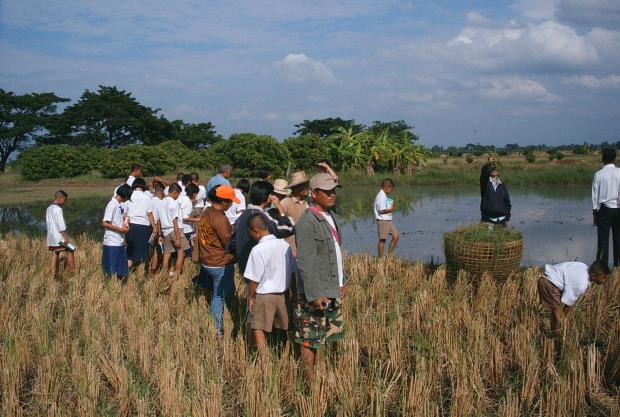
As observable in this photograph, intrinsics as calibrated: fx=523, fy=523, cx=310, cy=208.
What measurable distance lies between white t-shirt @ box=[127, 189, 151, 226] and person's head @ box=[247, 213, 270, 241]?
436 centimetres

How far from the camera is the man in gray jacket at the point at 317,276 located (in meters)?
4.08

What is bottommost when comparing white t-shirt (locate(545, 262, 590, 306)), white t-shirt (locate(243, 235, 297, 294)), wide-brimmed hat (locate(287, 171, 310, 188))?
white t-shirt (locate(545, 262, 590, 306))

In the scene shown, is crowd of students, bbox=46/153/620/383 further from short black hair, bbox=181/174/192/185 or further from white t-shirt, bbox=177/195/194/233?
short black hair, bbox=181/174/192/185

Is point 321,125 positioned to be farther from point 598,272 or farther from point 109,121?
point 598,272

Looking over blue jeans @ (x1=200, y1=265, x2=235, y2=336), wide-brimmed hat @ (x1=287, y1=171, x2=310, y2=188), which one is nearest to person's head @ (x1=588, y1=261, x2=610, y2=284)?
wide-brimmed hat @ (x1=287, y1=171, x2=310, y2=188)

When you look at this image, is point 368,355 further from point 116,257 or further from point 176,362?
point 116,257

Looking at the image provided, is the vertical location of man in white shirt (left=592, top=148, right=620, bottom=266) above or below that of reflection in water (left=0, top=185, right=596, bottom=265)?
above

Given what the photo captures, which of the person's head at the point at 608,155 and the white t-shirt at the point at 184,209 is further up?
the person's head at the point at 608,155

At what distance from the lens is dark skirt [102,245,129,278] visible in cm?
746

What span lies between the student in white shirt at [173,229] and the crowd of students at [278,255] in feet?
0.05

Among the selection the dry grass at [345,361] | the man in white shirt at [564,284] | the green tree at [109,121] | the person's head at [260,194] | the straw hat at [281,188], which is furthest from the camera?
the green tree at [109,121]

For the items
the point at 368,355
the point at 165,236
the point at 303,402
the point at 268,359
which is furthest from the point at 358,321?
the point at 165,236

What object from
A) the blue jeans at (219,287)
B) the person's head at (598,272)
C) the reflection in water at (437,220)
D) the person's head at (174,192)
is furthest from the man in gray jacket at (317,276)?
the reflection in water at (437,220)

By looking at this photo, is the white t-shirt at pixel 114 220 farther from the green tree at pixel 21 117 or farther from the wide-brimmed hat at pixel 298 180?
the green tree at pixel 21 117
